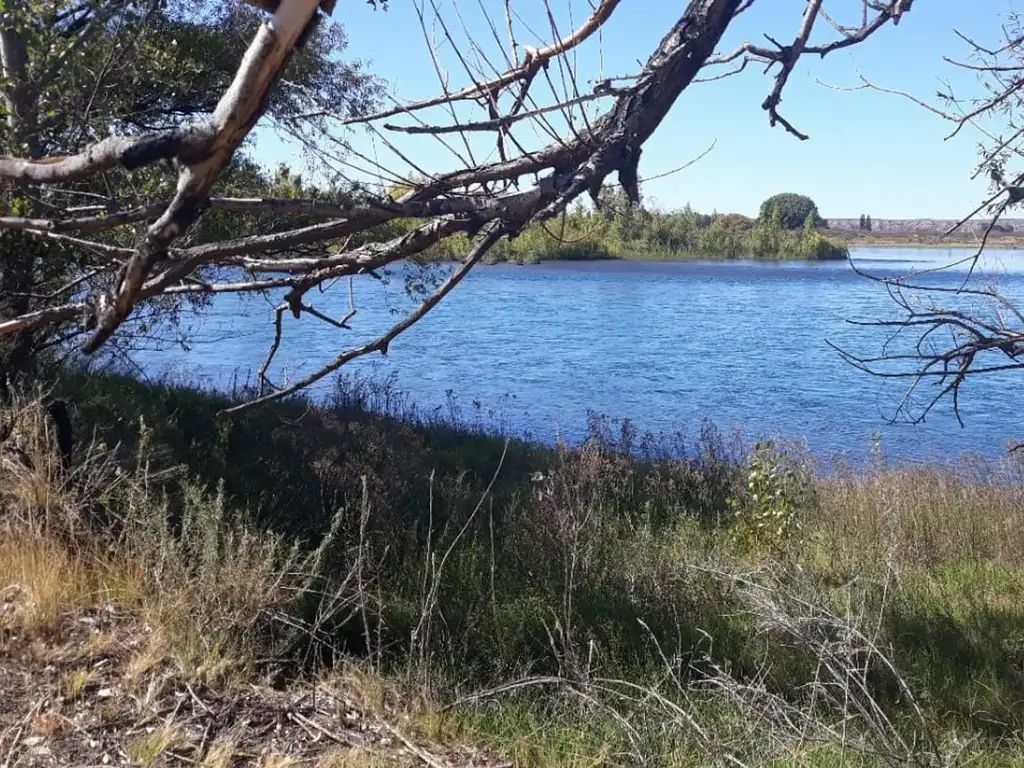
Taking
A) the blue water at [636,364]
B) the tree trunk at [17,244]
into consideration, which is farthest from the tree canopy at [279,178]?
the blue water at [636,364]

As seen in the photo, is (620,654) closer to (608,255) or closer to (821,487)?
(821,487)

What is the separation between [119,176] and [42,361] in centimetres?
326

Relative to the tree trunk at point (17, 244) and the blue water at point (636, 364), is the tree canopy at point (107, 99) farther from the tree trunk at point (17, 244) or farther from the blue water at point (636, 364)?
the blue water at point (636, 364)

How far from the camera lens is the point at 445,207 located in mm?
2836

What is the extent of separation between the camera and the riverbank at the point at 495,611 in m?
3.83

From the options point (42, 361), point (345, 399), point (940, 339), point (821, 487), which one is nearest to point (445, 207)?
point (42, 361)

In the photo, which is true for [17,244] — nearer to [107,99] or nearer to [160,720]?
[107,99]

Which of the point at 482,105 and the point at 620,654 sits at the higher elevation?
the point at 482,105

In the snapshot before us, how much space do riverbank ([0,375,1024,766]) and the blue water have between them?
1802 millimetres

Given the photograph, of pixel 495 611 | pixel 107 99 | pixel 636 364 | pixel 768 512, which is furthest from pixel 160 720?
pixel 636 364

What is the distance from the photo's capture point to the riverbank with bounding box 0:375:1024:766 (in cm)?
383

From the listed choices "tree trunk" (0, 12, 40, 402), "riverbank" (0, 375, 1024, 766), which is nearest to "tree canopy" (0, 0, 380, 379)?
"tree trunk" (0, 12, 40, 402)

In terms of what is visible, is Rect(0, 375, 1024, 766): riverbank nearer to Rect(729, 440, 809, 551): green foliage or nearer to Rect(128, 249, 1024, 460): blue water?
Rect(729, 440, 809, 551): green foliage

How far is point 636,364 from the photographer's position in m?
22.3
